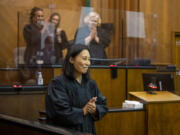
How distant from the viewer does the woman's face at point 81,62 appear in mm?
2518

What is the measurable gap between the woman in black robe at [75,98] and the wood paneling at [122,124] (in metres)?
0.92

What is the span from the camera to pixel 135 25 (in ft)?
19.6

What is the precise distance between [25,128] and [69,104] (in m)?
0.64

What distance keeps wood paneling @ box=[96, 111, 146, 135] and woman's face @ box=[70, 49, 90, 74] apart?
1114mm

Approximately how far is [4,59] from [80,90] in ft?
9.79

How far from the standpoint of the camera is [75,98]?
2.47 meters

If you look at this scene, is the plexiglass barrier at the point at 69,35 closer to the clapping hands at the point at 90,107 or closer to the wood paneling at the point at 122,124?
the wood paneling at the point at 122,124

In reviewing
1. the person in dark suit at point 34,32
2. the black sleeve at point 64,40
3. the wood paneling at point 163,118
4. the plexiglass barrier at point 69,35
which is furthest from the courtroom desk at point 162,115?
the person in dark suit at point 34,32

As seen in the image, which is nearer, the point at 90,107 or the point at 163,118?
the point at 90,107

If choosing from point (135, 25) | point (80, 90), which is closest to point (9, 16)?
point (135, 25)

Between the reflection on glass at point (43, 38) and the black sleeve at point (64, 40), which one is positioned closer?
the reflection on glass at point (43, 38)

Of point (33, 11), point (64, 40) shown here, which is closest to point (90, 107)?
point (64, 40)

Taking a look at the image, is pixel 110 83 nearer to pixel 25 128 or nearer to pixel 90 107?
pixel 90 107

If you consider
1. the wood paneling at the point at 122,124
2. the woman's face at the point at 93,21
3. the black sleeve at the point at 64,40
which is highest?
the woman's face at the point at 93,21
